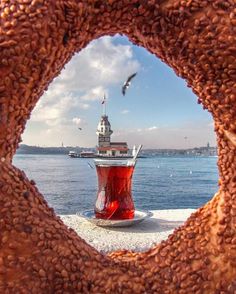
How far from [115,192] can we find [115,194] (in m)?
0.01

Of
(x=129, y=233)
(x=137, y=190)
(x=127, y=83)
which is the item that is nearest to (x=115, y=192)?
(x=129, y=233)

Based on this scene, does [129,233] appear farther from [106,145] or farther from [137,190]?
[137,190]

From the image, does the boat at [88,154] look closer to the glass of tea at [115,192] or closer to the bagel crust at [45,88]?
the glass of tea at [115,192]

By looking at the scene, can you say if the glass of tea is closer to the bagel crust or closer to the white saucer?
the white saucer

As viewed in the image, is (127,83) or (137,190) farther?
(137,190)

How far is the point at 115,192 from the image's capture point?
2645 mm

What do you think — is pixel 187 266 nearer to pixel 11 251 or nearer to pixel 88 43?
pixel 11 251

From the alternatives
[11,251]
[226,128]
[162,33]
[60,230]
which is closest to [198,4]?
[162,33]

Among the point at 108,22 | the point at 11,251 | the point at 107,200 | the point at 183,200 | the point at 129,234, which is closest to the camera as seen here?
the point at 11,251

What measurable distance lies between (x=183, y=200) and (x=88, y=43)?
12.6 m

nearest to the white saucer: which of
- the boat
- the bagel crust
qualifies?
the bagel crust

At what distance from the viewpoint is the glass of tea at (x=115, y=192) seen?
2.64 meters

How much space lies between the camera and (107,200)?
104 inches

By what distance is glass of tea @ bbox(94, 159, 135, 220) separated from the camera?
2637 mm
